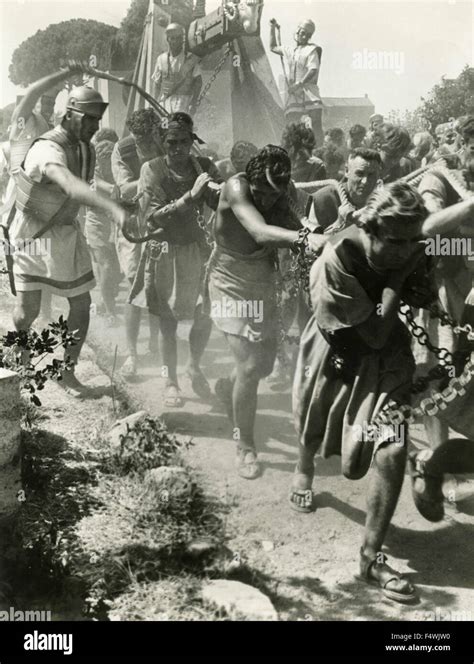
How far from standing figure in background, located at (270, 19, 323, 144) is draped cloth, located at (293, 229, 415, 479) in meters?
3.19

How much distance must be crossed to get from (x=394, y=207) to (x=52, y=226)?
2.92 meters

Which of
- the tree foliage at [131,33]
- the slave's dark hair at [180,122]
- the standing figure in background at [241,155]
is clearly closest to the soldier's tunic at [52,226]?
the slave's dark hair at [180,122]

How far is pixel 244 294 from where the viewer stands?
456 cm

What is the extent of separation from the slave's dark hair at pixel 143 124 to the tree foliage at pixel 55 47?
674mm

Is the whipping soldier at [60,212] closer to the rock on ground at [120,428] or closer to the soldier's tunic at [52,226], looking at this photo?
the soldier's tunic at [52,226]

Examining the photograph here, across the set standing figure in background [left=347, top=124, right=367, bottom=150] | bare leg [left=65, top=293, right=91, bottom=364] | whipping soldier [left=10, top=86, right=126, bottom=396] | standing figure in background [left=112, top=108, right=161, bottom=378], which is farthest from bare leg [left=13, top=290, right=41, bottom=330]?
standing figure in background [left=347, top=124, right=367, bottom=150]

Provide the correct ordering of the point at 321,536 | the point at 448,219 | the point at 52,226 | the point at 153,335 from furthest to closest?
the point at 153,335
the point at 52,226
the point at 321,536
the point at 448,219

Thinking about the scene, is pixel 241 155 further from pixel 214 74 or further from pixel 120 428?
pixel 214 74

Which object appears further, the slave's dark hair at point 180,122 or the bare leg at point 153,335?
the bare leg at point 153,335

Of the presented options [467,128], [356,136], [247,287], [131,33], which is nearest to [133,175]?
[247,287]

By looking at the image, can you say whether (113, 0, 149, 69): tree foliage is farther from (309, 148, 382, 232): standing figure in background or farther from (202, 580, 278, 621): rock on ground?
(202, 580, 278, 621): rock on ground

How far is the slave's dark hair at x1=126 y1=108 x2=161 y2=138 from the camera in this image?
5824 mm

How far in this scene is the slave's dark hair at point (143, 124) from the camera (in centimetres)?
582

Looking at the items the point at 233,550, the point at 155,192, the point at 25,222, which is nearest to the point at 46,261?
the point at 25,222
